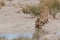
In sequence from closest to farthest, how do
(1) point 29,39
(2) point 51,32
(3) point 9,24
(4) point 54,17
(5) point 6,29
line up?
(1) point 29,39 → (2) point 51,32 → (5) point 6,29 → (3) point 9,24 → (4) point 54,17

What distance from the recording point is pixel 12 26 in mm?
14461

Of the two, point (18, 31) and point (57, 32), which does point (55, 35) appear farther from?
point (18, 31)

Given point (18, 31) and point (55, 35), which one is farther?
point (18, 31)

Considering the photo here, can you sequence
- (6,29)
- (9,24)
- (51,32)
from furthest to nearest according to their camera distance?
1. (9,24)
2. (6,29)
3. (51,32)

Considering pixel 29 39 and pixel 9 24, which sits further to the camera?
pixel 9 24

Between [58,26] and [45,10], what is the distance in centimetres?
104

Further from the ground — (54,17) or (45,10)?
(45,10)

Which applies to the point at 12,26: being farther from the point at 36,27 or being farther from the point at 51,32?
the point at 51,32

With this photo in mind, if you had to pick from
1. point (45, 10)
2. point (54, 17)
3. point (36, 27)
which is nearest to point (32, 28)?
point (36, 27)

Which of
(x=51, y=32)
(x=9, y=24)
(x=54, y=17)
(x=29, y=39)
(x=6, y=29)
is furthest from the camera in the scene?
(x=54, y=17)

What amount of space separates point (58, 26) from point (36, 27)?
1263 mm

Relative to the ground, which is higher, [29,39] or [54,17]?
[29,39]

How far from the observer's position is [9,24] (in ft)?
49.2

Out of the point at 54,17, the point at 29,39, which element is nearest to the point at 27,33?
the point at 29,39
